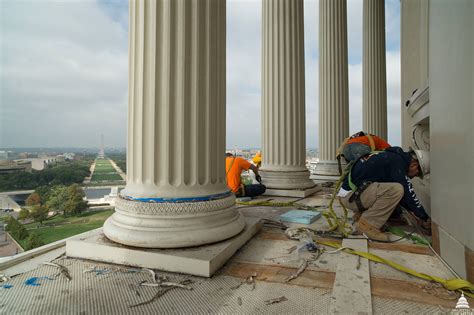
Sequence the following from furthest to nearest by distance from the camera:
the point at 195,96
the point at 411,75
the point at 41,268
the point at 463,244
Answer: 1. the point at 411,75
2. the point at 195,96
3. the point at 41,268
4. the point at 463,244

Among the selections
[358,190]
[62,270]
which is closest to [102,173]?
[62,270]

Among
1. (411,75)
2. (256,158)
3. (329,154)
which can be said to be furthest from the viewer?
(329,154)

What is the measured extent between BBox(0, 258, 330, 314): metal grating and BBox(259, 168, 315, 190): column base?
32.9 ft

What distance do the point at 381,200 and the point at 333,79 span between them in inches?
632

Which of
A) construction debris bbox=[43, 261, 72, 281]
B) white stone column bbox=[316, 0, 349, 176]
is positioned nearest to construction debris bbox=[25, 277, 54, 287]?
construction debris bbox=[43, 261, 72, 281]

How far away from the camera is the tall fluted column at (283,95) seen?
15367mm

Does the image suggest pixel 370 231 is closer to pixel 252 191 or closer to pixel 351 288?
pixel 351 288

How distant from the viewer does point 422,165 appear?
352 inches

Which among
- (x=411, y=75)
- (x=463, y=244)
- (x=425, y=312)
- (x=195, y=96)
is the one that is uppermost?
(x=411, y=75)

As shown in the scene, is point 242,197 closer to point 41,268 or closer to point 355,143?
point 355,143

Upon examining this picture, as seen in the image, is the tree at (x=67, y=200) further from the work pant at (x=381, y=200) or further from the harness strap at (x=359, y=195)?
the work pant at (x=381, y=200)

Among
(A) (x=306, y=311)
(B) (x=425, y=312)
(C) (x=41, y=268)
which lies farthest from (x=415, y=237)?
(C) (x=41, y=268)

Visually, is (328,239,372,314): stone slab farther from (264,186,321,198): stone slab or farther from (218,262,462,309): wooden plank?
(264,186,321,198): stone slab

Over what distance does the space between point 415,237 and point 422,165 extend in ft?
7.57
